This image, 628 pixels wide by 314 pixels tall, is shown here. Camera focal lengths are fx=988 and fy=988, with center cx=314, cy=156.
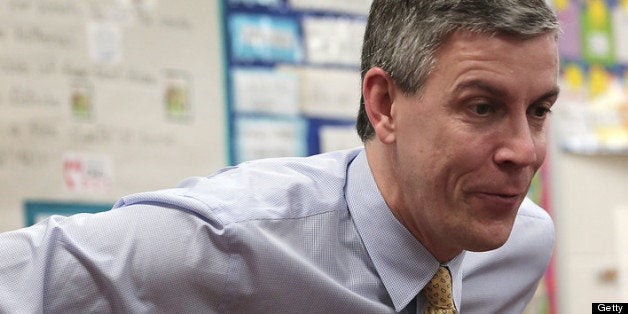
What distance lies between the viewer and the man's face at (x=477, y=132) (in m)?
1.39

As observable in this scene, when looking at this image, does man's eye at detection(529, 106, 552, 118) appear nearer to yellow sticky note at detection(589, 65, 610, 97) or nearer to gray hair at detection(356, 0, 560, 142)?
gray hair at detection(356, 0, 560, 142)

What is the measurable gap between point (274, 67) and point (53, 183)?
0.83 m

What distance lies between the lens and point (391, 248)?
1.55 metres

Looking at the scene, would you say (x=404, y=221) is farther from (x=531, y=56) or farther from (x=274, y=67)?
(x=274, y=67)

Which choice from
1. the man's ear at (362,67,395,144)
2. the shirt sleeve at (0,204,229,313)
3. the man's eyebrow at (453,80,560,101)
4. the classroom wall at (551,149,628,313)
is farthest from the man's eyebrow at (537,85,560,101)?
the classroom wall at (551,149,628,313)

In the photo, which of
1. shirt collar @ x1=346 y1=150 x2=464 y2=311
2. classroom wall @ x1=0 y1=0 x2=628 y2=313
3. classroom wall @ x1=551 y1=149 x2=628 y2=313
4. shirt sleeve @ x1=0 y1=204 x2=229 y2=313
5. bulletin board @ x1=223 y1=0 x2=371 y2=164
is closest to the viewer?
shirt sleeve @ x1=0 y1=204 x2=229 y2=313

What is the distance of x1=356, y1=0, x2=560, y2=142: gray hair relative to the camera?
140 centimetres

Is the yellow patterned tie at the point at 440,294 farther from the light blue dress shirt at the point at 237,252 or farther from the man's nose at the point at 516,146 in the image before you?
the man's nose at the point at 516,146

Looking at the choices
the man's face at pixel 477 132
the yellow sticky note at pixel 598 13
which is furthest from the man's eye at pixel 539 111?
the yellow sticky note at pixel 598 13

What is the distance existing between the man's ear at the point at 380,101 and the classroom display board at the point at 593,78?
8.14 feet

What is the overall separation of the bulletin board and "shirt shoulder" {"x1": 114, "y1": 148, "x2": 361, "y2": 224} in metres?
1.45

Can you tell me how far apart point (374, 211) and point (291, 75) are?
1698mm

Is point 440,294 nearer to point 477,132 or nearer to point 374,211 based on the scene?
point 374,211

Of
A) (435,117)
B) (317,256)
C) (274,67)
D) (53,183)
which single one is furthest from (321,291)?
(274,67)
